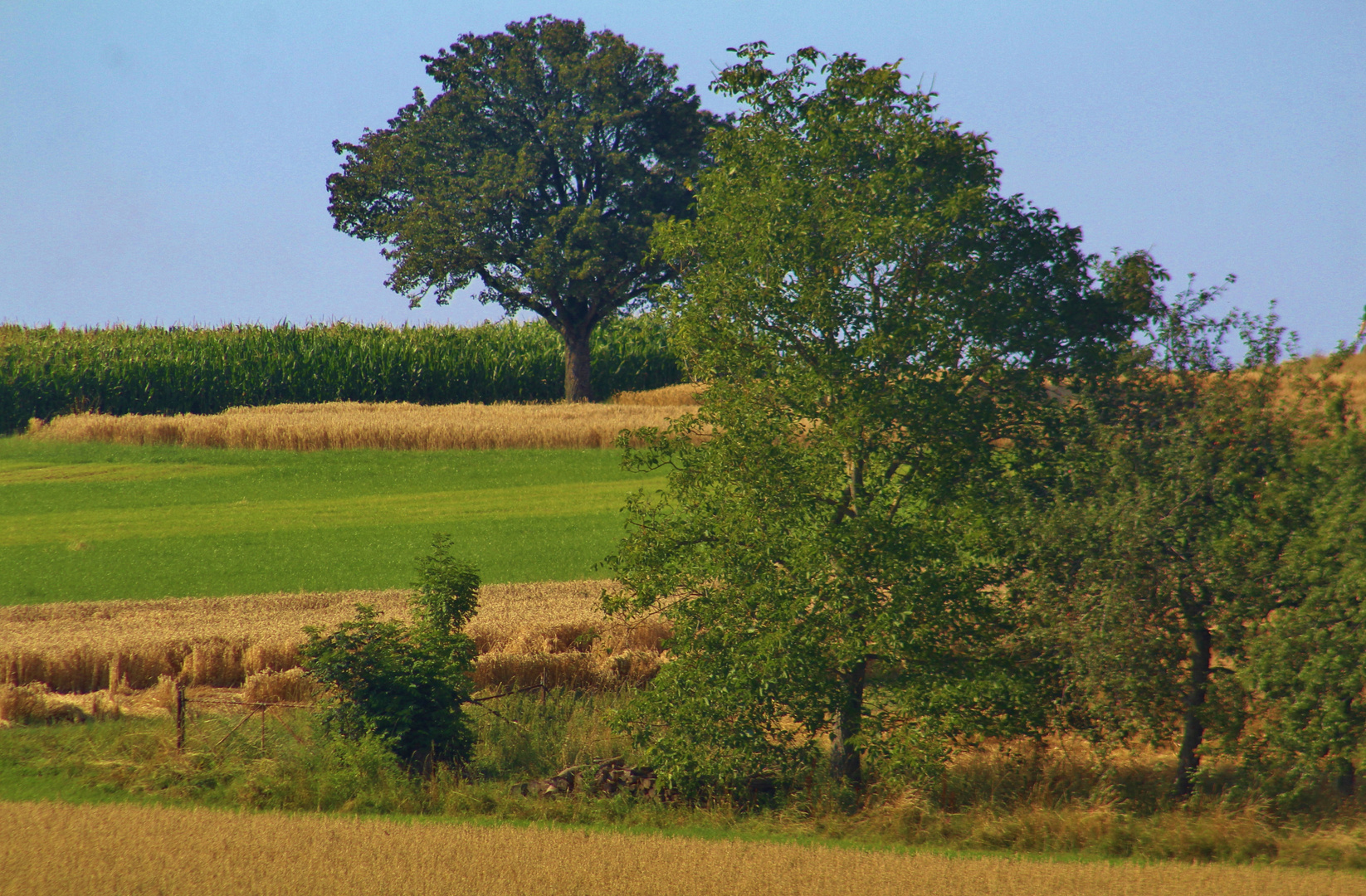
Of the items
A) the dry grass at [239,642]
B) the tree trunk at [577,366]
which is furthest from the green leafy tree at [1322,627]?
the tree trunk at [577,366]

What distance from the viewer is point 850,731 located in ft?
53.9

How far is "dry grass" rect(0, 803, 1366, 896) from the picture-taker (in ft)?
37.0

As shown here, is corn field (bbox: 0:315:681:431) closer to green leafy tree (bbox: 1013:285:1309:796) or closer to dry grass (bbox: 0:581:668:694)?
dry grass (bbox: 0:581:668:694)

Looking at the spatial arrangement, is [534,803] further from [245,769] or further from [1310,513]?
[1310,513]

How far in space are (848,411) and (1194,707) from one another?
5.36 metres

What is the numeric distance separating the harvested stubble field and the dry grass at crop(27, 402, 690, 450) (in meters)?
0.03

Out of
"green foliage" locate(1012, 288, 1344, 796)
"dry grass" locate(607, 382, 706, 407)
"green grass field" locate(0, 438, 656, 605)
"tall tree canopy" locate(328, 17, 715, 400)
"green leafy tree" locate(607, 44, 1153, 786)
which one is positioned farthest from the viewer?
"dry grass" locate(607, 382, 706, 407)

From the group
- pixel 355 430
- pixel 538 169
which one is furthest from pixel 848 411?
pixel 538 169

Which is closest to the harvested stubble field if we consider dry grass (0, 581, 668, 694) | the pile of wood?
dry grass (0, 581, 668, 694)

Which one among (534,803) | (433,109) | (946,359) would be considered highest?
(433,109)

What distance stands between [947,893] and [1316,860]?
455cm

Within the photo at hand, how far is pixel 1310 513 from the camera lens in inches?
533

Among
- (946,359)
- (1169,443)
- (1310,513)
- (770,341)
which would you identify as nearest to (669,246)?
(770,341)

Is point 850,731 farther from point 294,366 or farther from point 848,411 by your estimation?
point 294,366
